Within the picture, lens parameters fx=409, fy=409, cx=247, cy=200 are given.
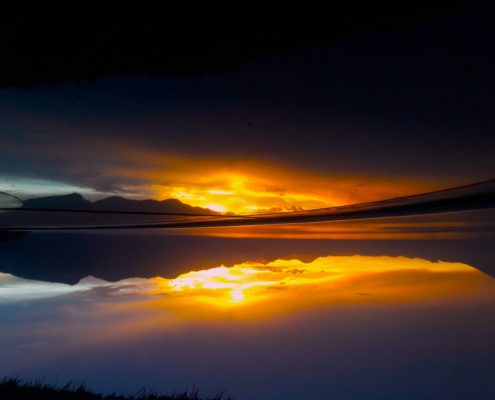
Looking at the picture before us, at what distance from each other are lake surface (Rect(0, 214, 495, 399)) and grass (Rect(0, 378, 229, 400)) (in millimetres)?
178

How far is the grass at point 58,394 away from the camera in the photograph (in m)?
1.60

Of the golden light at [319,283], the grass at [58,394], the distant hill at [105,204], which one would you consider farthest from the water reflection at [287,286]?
the grass at [58,394]

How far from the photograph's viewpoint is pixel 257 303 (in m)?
2.54

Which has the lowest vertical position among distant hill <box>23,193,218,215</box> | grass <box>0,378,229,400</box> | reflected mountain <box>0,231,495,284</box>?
grass <box>0,378,229,400</box>

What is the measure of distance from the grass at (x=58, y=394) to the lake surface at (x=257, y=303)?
18 centimetres

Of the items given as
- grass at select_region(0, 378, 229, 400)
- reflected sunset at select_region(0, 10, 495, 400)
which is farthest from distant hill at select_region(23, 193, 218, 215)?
grass at select_region(0, 378, 229, 400)

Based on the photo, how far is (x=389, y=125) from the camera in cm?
254

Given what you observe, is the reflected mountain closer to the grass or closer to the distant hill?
the distant hill

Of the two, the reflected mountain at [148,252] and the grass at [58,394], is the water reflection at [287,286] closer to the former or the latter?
the reflected mountain at [148,252]

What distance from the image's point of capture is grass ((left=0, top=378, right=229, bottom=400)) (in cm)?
160

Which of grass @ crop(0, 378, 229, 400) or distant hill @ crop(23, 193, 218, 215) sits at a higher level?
distant hill @ crop(23, 193, 218, 215)

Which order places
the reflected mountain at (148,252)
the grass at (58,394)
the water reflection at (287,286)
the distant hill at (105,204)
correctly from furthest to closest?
the distant hill at (105,204)
the reflected mountain at (148,252)
the water reflection at (287,286)
the grass at (58,394)

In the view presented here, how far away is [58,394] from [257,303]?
1234 mm

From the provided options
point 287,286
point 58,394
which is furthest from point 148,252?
point 58,394
